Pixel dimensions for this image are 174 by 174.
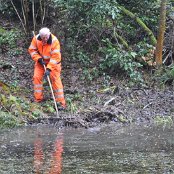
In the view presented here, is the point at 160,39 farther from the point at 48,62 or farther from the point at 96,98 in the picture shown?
the point at 48,62

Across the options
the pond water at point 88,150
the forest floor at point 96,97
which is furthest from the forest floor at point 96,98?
the pond water at point 88,150

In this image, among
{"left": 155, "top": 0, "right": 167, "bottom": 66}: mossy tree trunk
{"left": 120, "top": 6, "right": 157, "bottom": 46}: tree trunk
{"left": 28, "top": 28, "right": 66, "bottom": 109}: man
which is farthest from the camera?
{"left": 120, "top": 6, "right": 157, "bottom": 46}: tree trunk

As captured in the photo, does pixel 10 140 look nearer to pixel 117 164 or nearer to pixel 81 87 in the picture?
pixel 117 164

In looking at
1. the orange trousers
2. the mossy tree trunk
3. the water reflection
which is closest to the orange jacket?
the orange trousers

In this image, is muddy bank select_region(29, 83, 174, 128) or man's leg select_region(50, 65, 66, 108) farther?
man's leg select_region(50, 65, 66, 108)

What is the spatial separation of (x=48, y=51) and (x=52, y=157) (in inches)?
182

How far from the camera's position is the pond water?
20.7 feet

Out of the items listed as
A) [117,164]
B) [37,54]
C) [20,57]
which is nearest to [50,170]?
[117,164]

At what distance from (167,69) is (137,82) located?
1.01 m

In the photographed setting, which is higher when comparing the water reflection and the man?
the man

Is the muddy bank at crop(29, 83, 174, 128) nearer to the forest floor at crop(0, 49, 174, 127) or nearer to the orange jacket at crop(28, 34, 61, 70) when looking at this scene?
the forest floor at crop(0, 49, 174, 127)

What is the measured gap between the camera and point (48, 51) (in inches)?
442

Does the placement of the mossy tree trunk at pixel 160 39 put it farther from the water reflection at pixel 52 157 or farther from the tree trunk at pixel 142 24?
the water reflection at pixel 52 157

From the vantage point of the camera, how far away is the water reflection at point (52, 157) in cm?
616
